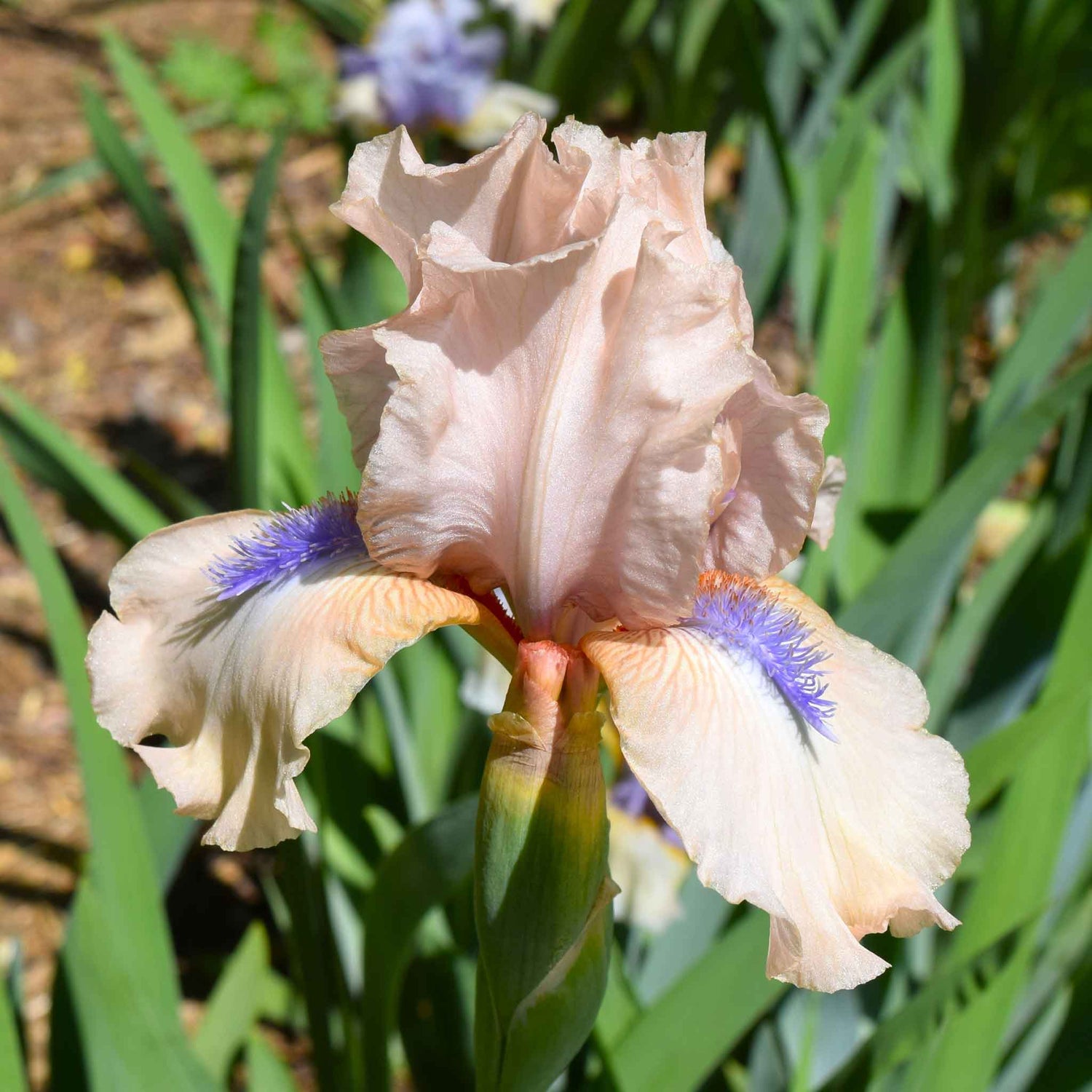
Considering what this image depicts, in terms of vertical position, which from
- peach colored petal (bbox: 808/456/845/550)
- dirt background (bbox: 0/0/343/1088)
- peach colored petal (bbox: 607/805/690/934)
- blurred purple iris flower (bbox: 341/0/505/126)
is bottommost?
dirt background (bbox: 0/0/343/1088)

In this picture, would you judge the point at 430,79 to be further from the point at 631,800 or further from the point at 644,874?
the point at 644,874

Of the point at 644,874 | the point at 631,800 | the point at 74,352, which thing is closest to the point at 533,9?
the point at 74,352

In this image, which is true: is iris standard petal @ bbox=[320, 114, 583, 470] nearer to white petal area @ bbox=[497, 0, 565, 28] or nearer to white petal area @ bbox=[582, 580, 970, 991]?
white petal area @ bbox=[582, 580, 970, 991]

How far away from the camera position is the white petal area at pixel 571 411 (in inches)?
25.7

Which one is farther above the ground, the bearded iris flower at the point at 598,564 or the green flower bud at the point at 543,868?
the bearded iris flower at the point at 598,564

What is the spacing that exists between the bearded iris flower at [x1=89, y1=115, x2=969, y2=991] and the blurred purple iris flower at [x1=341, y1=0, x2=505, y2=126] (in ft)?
5.40

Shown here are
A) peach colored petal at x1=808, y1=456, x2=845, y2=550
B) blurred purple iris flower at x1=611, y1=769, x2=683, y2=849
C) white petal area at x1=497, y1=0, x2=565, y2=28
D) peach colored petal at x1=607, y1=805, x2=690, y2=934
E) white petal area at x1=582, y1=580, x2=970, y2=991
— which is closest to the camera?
white petal area at x1=582, y1=580, x2=970, y2=991

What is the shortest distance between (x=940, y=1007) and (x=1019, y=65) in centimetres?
238

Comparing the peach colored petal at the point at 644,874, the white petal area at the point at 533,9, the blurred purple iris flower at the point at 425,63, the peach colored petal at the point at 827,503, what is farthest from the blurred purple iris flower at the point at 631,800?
the white petal area at the point at 533,9

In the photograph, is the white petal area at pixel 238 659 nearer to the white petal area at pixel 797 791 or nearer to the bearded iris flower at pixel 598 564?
the bearded iris flower at pixel 598 564

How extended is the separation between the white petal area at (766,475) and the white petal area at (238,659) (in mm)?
173

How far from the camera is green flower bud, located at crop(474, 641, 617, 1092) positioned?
682 mm

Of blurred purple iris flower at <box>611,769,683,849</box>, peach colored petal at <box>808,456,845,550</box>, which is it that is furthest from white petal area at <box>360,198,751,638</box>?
blurred purple iris flower at <box>611,769,683,849</box>

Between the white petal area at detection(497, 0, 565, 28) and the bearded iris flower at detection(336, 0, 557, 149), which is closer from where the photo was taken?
the bearded iris flower at detection(336, 0, 557, 149)
